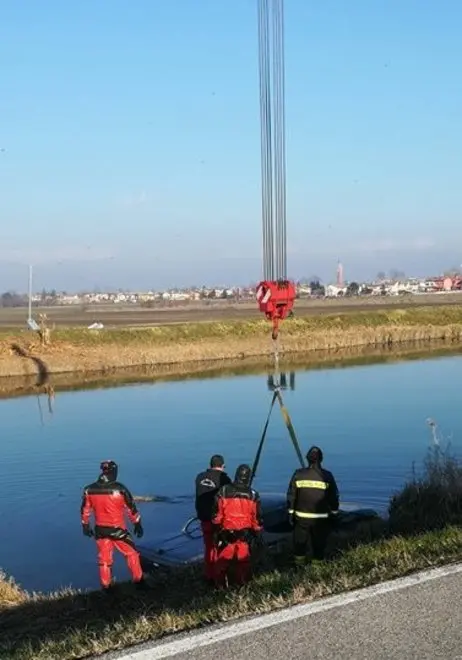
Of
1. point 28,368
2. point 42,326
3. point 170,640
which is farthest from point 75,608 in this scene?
point 42,326

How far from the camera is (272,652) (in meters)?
4.82

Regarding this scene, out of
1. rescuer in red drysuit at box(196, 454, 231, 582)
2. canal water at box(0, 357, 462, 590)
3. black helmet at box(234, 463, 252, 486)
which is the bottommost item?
canal water at box(0, 357, 462, 590)

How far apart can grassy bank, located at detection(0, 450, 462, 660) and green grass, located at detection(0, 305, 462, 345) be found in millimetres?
34198

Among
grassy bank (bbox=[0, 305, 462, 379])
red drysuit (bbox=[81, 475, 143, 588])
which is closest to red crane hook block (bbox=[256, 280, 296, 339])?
red drysuit (bbox=[81, 475, 143, 588])

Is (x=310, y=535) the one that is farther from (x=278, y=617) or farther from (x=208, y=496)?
(x=278, y=617)

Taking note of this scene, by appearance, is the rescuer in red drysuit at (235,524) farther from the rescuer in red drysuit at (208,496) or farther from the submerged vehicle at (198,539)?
the submerged vehicle at (198,539)

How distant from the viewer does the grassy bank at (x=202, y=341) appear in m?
42.2

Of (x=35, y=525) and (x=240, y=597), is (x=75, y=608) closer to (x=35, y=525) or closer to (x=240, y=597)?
(x=240, y=597)

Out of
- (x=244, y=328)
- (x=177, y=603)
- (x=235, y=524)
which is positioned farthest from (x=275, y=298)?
(x=244, y=328)

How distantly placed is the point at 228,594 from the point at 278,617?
1.30 m

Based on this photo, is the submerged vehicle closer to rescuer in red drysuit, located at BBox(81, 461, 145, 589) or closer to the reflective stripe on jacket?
the reflective stripe on jacket

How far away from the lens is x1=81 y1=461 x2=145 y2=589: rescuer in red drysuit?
A: 383 inches

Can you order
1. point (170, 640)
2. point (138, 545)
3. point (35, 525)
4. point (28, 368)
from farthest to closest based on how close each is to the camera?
point (28, 368), point (35, 525), point (138, 545), point (170, 640)

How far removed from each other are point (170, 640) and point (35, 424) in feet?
72.9
